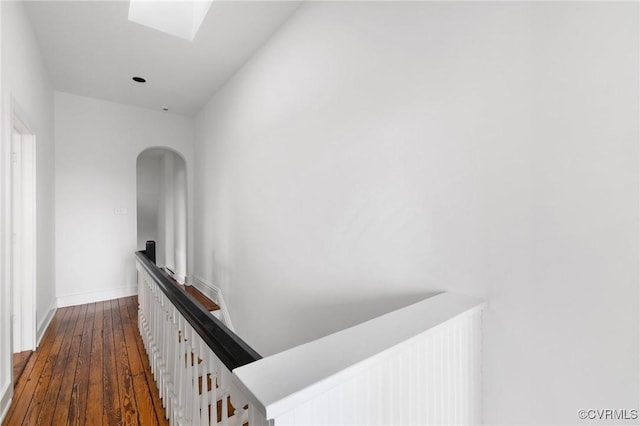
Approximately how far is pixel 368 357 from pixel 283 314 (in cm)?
174

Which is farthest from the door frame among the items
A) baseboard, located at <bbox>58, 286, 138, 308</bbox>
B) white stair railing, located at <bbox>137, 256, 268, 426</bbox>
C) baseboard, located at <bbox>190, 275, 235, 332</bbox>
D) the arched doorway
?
the arched doorway

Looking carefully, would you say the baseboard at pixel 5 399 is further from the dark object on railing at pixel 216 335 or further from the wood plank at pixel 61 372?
the dark object on railing at pixel 216 335

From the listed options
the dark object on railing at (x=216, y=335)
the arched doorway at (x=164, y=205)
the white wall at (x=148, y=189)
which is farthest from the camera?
the white wall at (x=148, y=189)

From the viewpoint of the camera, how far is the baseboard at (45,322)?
2.67 m

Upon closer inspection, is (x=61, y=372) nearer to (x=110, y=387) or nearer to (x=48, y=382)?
(x=48, y=382)

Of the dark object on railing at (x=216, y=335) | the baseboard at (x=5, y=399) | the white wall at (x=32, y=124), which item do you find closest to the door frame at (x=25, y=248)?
the white wall at (x=32, y=124)

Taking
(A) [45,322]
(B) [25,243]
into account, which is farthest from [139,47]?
(A) [45,322]

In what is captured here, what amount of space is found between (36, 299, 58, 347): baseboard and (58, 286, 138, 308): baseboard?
135 millimetres

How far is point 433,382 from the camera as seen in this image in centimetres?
97

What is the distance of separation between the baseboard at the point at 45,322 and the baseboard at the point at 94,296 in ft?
0.44

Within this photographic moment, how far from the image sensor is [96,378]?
2055 mm

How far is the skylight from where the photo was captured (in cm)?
238

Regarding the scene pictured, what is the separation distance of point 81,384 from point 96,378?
9 centimetres

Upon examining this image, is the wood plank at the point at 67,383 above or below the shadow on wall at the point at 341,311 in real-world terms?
below
